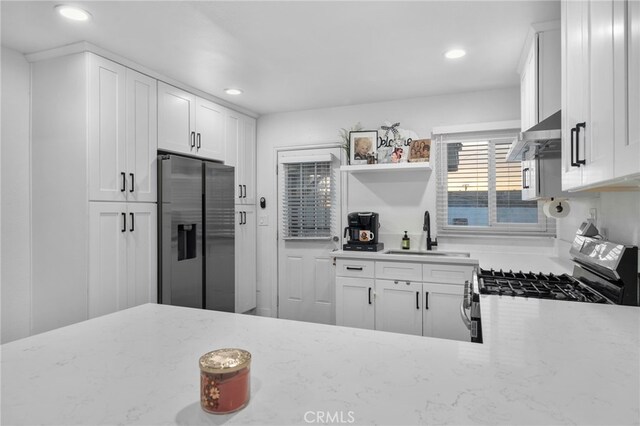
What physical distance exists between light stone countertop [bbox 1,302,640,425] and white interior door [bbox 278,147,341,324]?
9.48ft

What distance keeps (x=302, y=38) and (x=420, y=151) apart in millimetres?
1621

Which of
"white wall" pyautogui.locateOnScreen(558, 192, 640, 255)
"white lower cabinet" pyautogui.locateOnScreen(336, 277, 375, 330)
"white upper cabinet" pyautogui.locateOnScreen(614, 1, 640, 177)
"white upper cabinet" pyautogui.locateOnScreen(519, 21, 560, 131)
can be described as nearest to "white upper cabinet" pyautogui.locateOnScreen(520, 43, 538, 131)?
"white upper cabinet" pyautogui.locateOnScreen(519, 21, 560, 131)

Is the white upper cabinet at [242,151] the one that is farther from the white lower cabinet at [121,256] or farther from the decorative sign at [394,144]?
the decorative sign at [394,144]

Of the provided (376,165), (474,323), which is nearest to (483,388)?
(474,323)

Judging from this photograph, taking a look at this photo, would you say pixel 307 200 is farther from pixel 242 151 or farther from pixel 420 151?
pixel 420 151

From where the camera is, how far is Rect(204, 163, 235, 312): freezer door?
3320 mm

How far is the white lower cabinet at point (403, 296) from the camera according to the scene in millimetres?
3039

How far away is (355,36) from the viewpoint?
2416 millimetres

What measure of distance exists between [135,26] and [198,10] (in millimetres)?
481

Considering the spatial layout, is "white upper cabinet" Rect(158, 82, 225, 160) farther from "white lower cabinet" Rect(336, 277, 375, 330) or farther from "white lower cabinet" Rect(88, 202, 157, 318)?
"white lower cabinet" Rect(336, 277, 375, 330)

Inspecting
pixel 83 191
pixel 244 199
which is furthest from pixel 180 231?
pixel 244 199

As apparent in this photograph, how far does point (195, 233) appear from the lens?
3.19 meters

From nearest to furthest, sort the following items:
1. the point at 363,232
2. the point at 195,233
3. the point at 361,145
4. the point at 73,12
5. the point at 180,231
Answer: the point at 73,12 → the point at 180,231 → the point at 195,233 → the point at 363,232 → the point at 361,145

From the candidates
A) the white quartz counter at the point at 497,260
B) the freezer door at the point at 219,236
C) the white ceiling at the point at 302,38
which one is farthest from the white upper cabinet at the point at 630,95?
the freezer door at the point at 219,236
